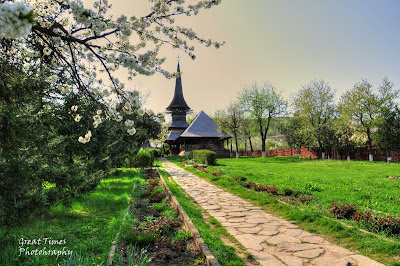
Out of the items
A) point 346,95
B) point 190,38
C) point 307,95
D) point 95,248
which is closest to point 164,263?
point 95,248

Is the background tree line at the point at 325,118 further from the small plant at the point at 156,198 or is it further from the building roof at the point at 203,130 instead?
the small plant at the point at 156,198

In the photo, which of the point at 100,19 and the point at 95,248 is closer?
the point at 100,19

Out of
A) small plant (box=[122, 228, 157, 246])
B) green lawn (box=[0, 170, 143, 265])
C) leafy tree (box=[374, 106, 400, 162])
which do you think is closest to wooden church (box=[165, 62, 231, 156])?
leafy tree (box=[374, 106, 400, 162])

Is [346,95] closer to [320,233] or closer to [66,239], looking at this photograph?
[320,233]

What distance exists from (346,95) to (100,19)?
1294 inches

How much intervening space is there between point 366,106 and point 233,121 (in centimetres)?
1670

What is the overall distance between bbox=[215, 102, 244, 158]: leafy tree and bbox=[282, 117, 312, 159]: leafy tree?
7.18 m

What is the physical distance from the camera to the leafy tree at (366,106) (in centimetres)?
2719

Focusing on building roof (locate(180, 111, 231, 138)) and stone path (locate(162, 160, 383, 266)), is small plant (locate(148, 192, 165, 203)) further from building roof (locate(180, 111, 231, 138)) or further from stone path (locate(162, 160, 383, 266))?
building roof (locate(180, 111, 231, 138))

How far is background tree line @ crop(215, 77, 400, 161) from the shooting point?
26.7m

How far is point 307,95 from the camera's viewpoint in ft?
114

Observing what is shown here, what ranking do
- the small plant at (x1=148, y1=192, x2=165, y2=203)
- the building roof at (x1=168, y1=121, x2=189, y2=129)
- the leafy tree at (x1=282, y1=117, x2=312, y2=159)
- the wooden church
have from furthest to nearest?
the building roof at (x1=168, y1=121, x2=189, y2=129)
the wooden church
the leafy tree at (x1=282, y1=117, x2=312, y2=159)
the small plant at (x1=148, y1=192, x2=165, y2=203)

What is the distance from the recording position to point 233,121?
3738 centimetres

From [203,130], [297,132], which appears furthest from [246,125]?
[297,132]
